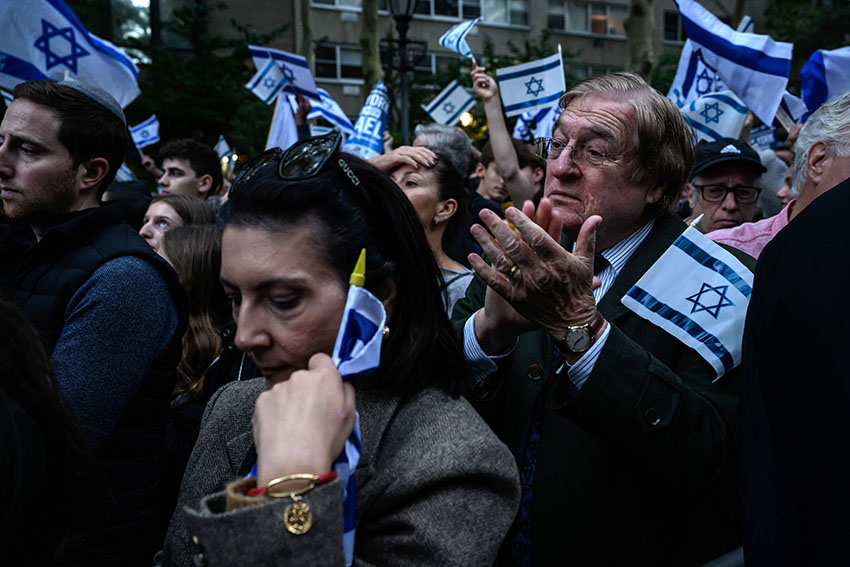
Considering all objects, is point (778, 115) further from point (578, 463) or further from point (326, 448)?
point (326, 448)

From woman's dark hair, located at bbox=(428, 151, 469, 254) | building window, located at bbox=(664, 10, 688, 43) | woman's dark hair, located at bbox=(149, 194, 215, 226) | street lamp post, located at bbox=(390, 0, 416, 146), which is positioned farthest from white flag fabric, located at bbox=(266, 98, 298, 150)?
building window, located at bbox=(664, 10, 688, 43)

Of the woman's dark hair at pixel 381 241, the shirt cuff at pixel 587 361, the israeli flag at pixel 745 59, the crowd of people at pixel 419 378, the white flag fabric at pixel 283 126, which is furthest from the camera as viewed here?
the white flag fabric at pixel 283 126

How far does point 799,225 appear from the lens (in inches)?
60.7

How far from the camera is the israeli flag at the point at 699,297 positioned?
206cm

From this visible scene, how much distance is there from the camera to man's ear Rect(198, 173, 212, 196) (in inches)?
266

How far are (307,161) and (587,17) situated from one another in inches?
1425

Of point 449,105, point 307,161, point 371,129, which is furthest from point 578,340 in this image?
point 449,105

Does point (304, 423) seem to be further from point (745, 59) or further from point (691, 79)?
point (691, 79)

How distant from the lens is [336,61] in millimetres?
31797

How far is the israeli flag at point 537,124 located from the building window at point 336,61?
74.3 ft

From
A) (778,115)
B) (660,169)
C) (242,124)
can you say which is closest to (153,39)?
(242,124)

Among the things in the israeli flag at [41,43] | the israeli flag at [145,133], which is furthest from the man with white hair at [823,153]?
the israeli flag at [145,133]

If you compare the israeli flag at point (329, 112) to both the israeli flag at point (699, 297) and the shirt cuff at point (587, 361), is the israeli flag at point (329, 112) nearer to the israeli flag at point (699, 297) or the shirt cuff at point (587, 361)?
the israeli flag at point (699, 297)

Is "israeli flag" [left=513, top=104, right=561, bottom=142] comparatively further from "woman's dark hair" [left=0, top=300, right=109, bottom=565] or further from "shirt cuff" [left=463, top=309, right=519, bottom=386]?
"woman's dark hair" [left=0, top=300, right=109, bottom=565]
